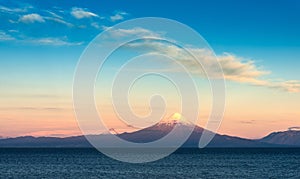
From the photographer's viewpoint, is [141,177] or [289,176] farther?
[289,176]

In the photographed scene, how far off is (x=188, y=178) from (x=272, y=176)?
2009 centimetres

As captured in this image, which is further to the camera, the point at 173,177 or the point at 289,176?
the point at 289,176

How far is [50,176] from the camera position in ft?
335

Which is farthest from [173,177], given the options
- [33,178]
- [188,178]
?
[33,178]

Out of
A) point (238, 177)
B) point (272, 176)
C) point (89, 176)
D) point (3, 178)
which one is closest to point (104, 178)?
point (89, 176)

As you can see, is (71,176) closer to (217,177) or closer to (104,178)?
(104,178)

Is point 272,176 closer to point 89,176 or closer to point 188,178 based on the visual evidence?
point 188,178

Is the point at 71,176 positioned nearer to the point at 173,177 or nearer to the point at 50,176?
the point at 50,176

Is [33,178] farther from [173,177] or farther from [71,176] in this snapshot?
[173,177]

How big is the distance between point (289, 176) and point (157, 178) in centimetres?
2887

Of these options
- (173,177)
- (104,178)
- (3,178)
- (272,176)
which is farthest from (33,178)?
(272,176)

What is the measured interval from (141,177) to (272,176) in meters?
28.0

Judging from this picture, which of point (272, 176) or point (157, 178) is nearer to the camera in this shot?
point (157, 178)

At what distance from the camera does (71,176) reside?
100m
